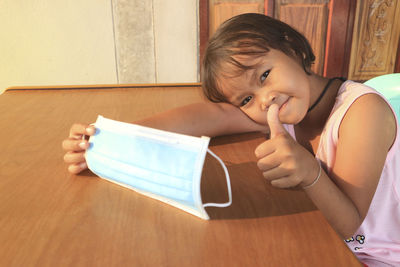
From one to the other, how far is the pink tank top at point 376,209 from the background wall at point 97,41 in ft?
7.55

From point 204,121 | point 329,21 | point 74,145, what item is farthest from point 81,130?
point 329,21

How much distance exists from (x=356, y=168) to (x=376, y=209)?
27 cm

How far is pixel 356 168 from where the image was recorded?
0.75 meters

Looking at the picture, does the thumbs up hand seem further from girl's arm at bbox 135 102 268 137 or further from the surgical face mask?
girl's arm at bbox 135 102 268 137

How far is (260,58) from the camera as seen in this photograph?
95 cm

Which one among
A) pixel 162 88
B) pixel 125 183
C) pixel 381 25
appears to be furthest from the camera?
pixel 381 25

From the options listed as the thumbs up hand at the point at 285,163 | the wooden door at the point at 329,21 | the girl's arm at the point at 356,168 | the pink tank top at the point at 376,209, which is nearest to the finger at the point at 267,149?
the thumbs up hand at the point at 285,163

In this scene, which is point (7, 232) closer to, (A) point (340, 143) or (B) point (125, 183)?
(B) point (125, 183)

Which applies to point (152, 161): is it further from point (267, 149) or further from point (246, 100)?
point (246, 100)

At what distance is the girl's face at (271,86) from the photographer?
3.13 feet

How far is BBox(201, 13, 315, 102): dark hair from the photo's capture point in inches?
37.9

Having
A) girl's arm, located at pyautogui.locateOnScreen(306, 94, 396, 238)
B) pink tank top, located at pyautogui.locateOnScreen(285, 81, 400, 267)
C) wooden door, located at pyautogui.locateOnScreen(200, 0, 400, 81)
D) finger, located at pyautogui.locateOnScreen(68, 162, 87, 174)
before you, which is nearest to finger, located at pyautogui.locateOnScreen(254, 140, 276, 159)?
girl's arm, located at pyautogui.locateOnScreen(306, 94, 396, 238)

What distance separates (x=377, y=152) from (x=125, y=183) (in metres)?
0.52

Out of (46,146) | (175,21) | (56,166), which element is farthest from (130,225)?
(175,21)
